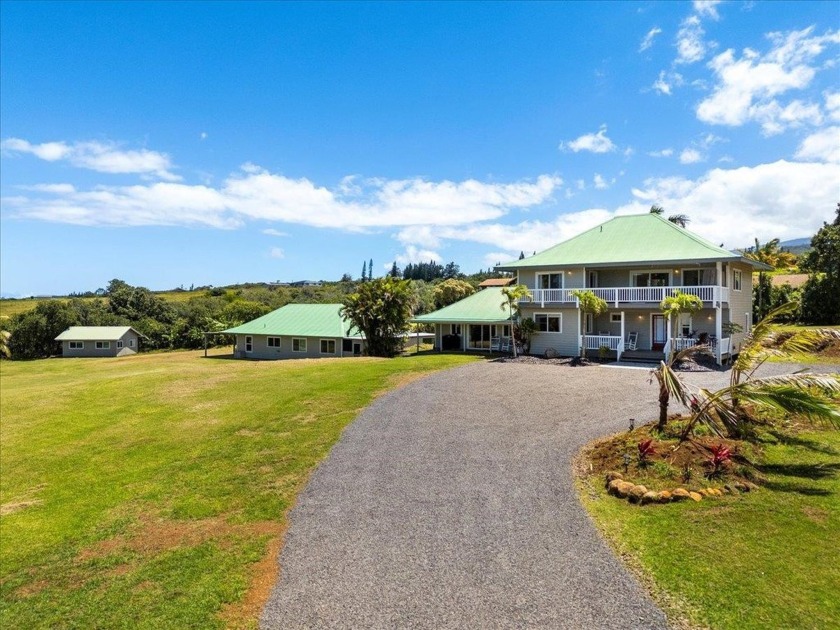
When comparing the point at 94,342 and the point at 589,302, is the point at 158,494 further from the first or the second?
the point at 94,342

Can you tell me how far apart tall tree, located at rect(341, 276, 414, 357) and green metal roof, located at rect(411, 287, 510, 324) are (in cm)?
144

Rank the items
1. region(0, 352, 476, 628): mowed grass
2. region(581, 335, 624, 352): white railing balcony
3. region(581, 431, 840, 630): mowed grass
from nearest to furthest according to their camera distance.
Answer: region(581, 431, 840, 630): mowed grass, region(0, 352, 476, 628): mowed grass, region(581, 335, 624, 352): white railing balcony

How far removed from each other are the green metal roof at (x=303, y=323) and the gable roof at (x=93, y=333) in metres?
26.5

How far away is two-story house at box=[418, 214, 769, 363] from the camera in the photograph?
2480 centimetres

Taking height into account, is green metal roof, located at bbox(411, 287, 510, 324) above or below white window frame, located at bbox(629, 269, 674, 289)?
below

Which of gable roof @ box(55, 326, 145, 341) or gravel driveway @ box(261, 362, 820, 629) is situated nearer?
gravel driveway @ box(261, 362, 820, 629)

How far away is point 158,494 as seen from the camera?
11.1 m

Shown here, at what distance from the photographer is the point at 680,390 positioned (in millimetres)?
11117

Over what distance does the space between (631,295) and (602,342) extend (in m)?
2.98

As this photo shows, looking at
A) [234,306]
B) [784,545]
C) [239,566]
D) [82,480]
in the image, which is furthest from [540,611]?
[234,306]

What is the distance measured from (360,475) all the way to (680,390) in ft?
24.6

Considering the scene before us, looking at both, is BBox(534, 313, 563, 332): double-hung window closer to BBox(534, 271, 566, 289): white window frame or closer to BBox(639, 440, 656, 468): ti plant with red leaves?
BBox(534, 271, 566, 289): white window frame

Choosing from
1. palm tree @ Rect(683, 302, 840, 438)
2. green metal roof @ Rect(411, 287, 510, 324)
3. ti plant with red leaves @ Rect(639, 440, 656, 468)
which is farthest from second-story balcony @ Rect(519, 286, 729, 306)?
ti plant with red leaves @ Rect(639, 440, 656, 468)

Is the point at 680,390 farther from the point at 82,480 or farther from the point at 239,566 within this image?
the point at 82,480
